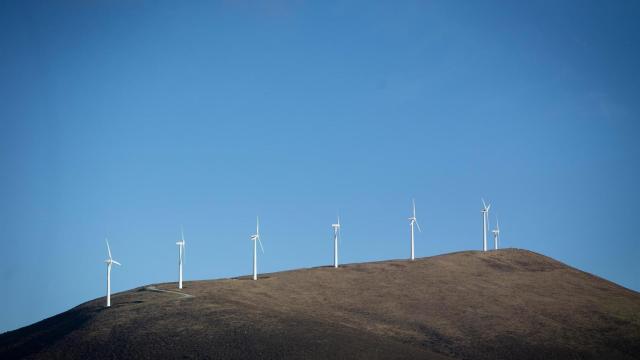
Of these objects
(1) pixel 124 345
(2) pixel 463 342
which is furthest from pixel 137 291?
(2) pixel 463 342

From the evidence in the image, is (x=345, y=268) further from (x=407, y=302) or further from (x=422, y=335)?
(x=422, y=335)

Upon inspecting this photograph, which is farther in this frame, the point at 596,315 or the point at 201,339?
the point at 596,315

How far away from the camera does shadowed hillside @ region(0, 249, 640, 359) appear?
227ft

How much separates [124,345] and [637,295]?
7202cm

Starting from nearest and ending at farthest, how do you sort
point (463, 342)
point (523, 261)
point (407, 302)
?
point (463, 342) < point (407, 302) < point (523, 261)

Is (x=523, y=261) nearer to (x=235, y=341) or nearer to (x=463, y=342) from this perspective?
(x=463, y=342)

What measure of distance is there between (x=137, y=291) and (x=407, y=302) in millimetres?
32482

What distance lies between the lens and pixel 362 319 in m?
81.5

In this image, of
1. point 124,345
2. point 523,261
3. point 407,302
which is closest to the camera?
point 124,345

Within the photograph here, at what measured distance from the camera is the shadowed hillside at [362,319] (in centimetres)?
6925

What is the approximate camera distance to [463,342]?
77.2 meters

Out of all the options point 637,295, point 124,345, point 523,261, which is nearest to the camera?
point 124,345

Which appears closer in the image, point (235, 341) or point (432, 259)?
point (235, 341)

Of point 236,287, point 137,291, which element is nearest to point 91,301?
point 137,291
